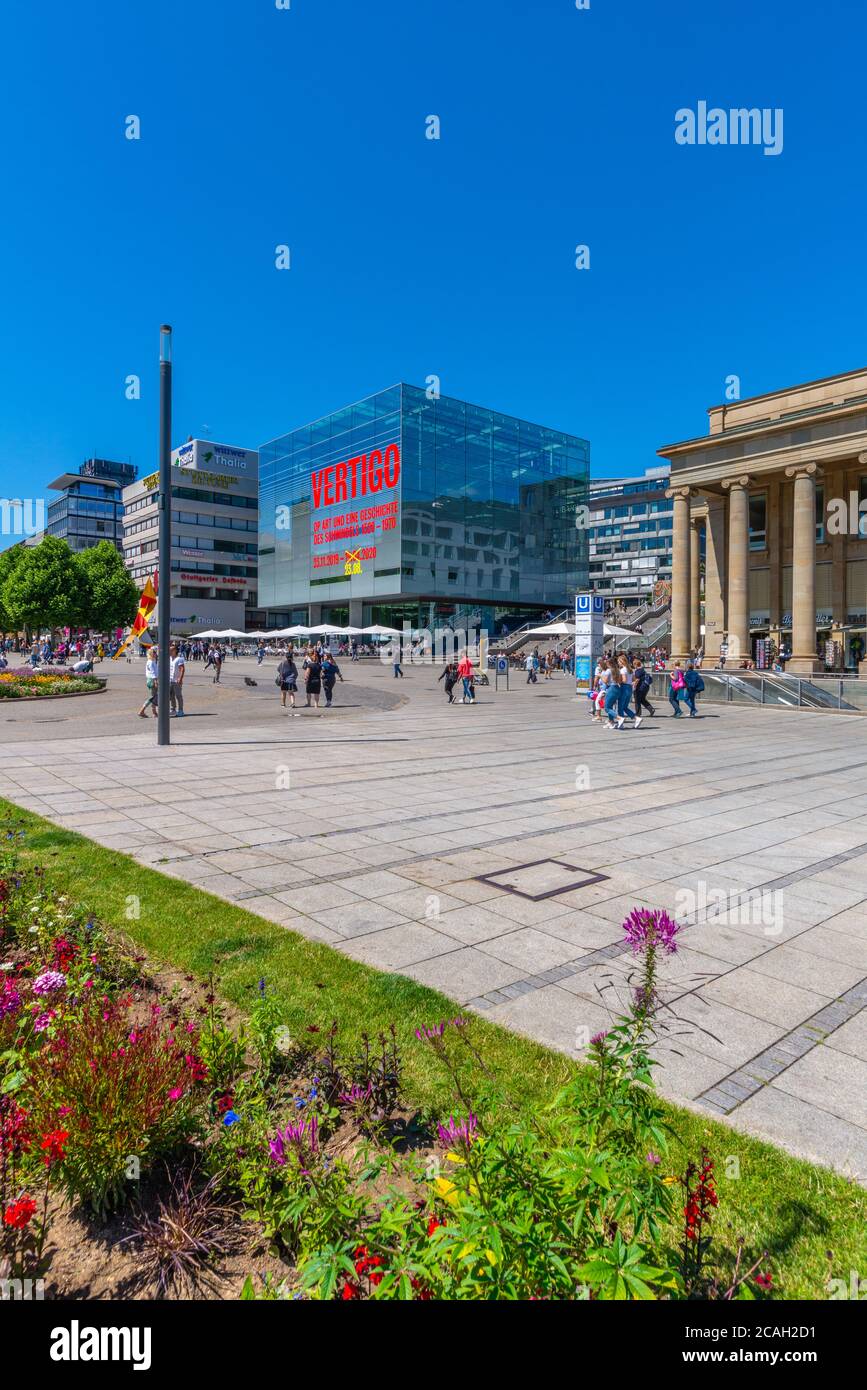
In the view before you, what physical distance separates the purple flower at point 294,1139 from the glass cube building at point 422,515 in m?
74.9

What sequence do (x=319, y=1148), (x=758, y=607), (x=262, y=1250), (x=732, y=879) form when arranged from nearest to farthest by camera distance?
(x=262, y=1250) < (x=319, y=1148) < (x=732, y=879) < (x=758, y=607)

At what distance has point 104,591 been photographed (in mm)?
79875

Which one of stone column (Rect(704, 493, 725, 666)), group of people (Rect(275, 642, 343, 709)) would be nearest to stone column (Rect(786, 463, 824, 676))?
stone column (Rect(704, 493, 725, 666))

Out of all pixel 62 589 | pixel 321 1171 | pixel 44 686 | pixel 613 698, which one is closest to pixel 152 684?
pixel 44 686

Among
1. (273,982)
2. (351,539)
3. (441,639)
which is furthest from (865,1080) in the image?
(351,539)

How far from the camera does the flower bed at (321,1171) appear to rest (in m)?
1.99

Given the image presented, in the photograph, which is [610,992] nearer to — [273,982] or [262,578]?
[273,982]

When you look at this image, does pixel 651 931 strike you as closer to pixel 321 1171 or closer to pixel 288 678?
pixel 321 1171

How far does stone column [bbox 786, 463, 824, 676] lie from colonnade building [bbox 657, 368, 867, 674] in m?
0.06

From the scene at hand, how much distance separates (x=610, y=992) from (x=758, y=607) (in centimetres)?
5065

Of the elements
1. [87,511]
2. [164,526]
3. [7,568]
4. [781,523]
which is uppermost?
[87,511]

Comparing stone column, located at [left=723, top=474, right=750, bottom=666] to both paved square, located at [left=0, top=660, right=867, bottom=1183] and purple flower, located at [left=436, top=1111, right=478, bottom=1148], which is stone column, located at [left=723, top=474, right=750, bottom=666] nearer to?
paved square, located at [left=0, top=660, right=867, bottom=1183]

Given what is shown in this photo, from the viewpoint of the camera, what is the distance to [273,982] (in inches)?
173

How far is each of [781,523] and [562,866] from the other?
48505 mm
